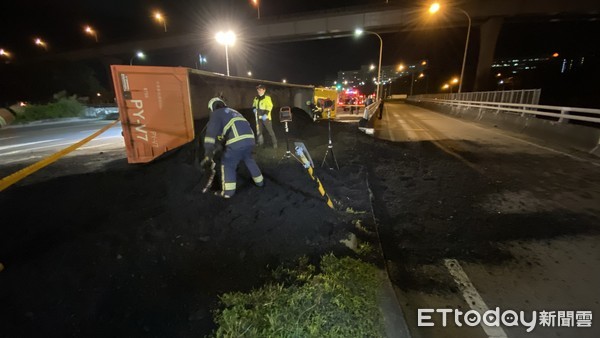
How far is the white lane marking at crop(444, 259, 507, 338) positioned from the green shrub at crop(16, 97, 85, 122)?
3104 cm

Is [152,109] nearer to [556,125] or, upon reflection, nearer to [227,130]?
[227,130]

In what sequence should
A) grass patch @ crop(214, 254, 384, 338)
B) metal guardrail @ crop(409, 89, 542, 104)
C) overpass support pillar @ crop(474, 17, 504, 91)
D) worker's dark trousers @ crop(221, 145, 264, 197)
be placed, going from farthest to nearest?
overpass support pillar @ crop(474, 17, 504, 91), metal guardrail @ crop(409, 89, 542, 104), worker's dark trousers @ crop(221, 145, 264, 197), grass patch @ crop(214, 254, 384, 338)

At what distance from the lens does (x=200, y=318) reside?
2.60 metres

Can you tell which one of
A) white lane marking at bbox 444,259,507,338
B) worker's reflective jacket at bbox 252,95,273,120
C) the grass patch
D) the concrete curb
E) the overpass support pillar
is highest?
the overpass support pillar

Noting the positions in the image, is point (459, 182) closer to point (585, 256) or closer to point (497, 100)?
point (585, 256)

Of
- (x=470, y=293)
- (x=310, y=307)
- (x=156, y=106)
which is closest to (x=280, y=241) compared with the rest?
(x=310, y=307)

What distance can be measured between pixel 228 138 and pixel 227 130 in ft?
0.51

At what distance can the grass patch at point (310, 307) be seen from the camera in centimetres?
233

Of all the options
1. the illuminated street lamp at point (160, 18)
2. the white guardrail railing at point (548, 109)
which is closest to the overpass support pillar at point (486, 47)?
the white guardrail railing at point (548, 109)

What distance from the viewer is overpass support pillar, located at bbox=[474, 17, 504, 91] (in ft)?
102

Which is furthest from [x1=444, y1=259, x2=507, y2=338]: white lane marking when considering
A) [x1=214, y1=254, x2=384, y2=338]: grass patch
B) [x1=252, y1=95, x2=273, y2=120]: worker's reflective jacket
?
[x1=252, y1=95, x2=273, y2=120]: worker's reflective jacket

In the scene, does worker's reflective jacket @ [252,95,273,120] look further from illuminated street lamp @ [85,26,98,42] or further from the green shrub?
illuminated street lamp @ [85,26,98,42]

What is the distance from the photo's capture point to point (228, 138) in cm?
487

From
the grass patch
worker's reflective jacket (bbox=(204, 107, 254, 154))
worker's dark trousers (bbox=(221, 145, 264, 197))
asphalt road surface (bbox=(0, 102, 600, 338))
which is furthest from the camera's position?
worker's dark trousers (bbox=(221, 145, 264, 197))
